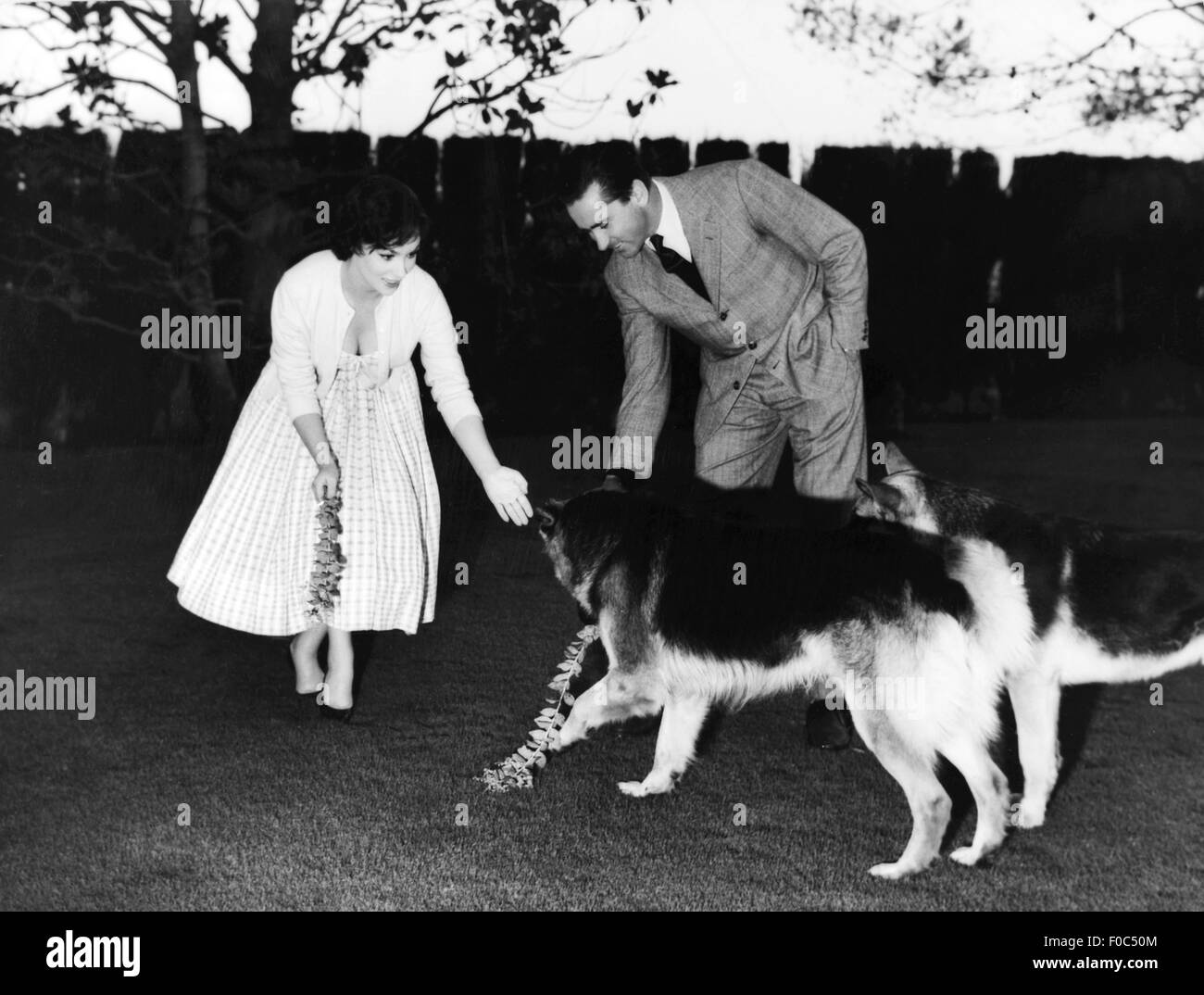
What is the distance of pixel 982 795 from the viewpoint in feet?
12.1

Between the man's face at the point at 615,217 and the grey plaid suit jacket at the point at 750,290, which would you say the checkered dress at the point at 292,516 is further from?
the man's face at the point at 615,217

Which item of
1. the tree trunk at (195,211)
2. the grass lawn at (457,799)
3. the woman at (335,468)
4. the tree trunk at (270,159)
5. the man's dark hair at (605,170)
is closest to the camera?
the grass lawn at (457,799)

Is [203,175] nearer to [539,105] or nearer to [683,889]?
[539,105]

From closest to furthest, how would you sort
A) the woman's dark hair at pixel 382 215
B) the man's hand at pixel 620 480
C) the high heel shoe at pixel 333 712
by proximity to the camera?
the woman's dark hair at pixel 382 215 → the man's hand at pixel 620 480 → the high heel shoe at pixel 333 712

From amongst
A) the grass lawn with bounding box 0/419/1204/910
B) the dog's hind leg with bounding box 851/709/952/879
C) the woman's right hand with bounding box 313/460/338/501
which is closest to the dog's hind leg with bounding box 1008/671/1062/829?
the grass lawn with bounding box 0/419/1204/910

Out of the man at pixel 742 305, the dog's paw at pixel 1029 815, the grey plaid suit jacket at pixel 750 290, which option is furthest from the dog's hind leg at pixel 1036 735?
the grey plaid suit jacket at pixel 750 290

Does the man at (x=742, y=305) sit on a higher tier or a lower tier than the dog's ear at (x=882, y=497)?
higher

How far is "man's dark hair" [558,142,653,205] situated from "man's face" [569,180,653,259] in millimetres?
20

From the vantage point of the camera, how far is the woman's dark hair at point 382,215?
4305 millimetres

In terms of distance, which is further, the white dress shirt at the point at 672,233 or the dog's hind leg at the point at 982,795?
the white dress shirt at the point at 672,233

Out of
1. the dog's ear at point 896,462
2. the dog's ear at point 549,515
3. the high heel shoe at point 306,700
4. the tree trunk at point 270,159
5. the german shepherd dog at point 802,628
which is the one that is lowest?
the high heel shoe at point 306,700

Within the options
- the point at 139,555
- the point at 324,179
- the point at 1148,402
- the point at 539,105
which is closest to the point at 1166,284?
the point at 1148,402

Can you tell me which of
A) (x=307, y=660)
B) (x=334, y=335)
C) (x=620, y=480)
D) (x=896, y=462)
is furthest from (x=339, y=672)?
(x=896, y=462)

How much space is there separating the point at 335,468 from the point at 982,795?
8.66ft
